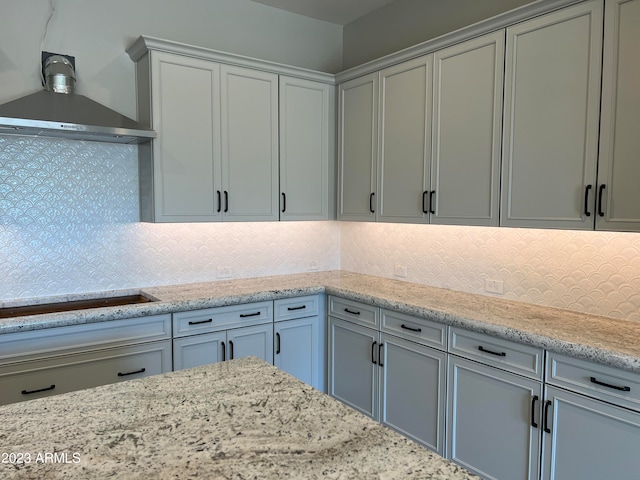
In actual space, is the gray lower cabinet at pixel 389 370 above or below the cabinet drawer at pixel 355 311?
below

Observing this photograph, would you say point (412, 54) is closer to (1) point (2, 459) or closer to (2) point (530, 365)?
(2) point (530, 365)

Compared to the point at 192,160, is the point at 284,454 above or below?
below

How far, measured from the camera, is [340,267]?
13.0ft

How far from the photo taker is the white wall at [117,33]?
2.58 m

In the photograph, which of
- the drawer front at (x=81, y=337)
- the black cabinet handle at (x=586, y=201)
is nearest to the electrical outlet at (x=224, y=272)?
the drawer front at (x=81, y=337)

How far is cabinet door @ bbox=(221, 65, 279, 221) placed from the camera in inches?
118

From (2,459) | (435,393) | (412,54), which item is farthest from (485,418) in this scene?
(412,54)

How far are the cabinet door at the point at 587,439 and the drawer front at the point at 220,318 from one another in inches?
66.9

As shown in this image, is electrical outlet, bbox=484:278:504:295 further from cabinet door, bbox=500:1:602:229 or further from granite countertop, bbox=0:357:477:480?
granite countertop, bbox=0:357:477:480

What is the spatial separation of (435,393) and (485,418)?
31 centimetres

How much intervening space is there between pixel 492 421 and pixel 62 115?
2.66m

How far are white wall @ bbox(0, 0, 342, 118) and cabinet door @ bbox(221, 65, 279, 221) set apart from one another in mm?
464

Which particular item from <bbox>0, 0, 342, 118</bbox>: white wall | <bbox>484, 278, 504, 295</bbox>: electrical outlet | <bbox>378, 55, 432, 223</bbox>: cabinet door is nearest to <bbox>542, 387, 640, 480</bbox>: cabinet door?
<bbox>484, 278, 504, 295</bbox>: electrical outlet

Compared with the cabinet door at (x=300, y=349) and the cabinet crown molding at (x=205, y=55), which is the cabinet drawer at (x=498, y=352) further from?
the cabinet crown molding at (x=205, y=55)
